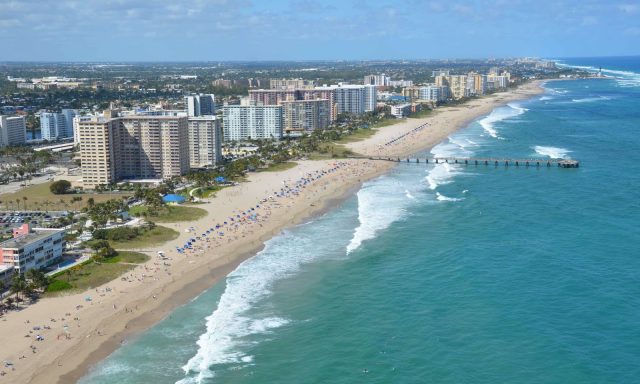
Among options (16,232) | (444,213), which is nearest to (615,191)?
(444,213)

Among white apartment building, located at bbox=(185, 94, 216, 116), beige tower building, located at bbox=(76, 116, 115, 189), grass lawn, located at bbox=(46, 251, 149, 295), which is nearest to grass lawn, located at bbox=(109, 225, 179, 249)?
grass lawn, located at bbox=(46, 251, 149, 295)

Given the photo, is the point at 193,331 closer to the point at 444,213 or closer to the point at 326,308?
the point at 326,308

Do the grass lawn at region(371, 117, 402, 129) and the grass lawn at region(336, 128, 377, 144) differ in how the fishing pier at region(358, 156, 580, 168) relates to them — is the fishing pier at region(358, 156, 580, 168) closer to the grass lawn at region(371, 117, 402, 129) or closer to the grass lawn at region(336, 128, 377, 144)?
the grass lawn at region(336, 128, 377, 144)

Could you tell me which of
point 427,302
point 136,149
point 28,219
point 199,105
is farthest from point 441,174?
point 199,105

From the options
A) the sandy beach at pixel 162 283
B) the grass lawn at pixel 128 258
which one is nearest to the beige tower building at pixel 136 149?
the sandy beach at pixel 162 283

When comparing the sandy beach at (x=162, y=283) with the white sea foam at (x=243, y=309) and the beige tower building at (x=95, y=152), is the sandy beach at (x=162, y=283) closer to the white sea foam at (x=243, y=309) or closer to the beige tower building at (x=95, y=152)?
the white sea foam at (x=243, y=309)
